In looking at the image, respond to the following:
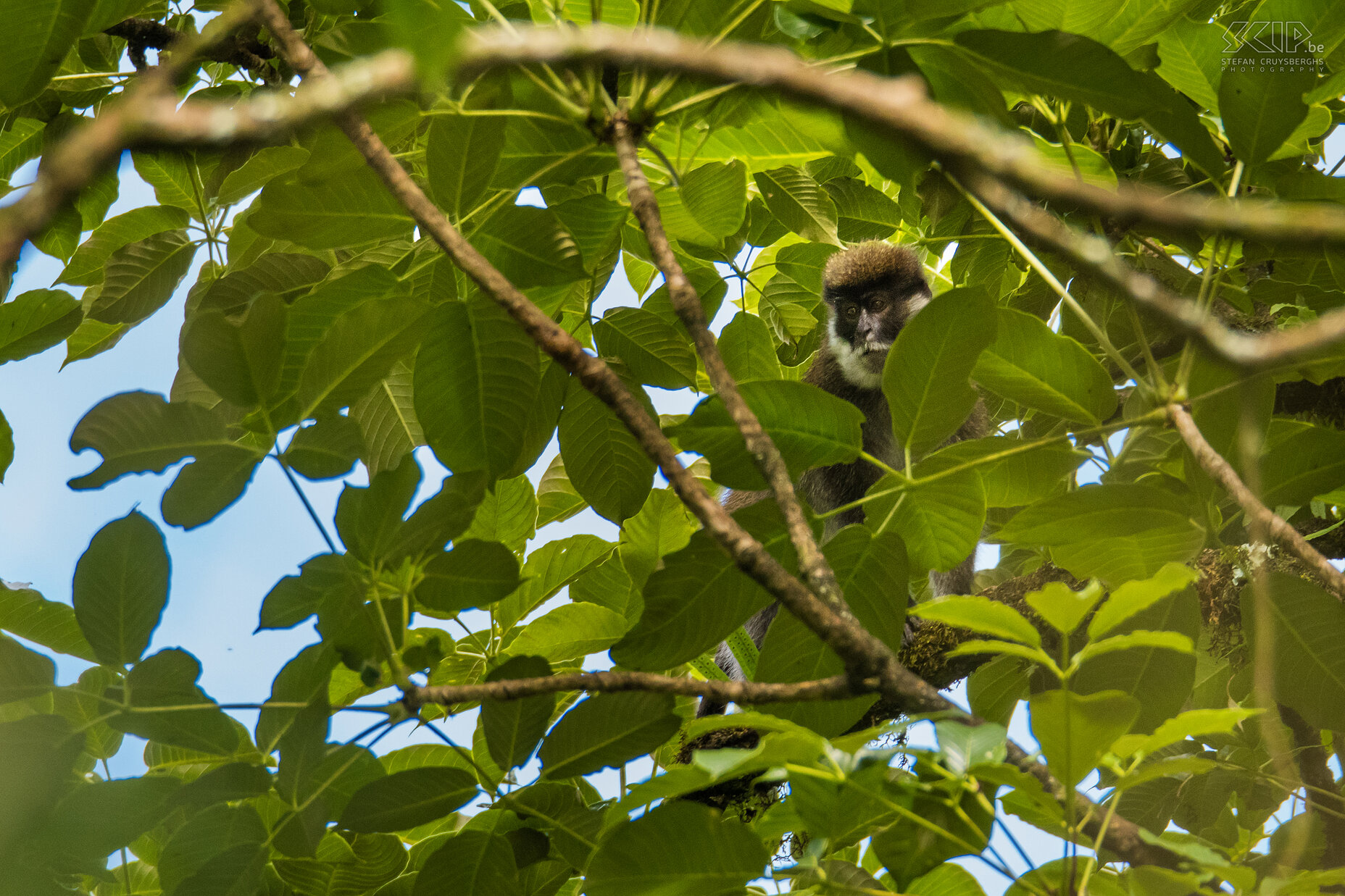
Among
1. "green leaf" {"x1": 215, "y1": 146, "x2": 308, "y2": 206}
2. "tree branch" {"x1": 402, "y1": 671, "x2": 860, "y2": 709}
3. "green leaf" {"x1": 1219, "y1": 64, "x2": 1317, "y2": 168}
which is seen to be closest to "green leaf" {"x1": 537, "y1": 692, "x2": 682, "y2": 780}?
"tree branch" {"x1": 402, "y1": 671, "x2": 860, "y2": 709}

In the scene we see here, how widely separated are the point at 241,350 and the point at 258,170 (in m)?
0.70

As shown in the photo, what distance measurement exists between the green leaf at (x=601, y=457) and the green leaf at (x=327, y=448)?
411mm

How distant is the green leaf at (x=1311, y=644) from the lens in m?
1.35

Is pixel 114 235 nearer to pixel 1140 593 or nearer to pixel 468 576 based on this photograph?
pixel 468 576

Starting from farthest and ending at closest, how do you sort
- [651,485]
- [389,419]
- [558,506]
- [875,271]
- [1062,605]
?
[875,271], [558,506], [389,419], [651,485], [1062,605]

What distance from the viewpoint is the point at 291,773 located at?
1.12 m

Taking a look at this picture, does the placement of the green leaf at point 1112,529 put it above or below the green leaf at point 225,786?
above

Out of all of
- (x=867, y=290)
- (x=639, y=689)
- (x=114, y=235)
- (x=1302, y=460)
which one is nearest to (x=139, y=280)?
(x=114, y=235)

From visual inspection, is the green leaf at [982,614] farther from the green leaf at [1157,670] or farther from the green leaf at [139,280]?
the green leaf at [139,280]

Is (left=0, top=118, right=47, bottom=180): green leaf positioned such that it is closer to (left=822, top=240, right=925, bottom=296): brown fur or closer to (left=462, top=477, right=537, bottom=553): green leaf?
(left=462, top=477, right=537, bottom=553): green leaf

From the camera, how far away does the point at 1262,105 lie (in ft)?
4.50

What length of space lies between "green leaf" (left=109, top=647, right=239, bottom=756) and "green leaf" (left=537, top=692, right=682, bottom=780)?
0.41m

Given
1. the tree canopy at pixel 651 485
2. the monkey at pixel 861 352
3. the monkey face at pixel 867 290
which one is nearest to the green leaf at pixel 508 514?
the tree canopy at pixel 651 485

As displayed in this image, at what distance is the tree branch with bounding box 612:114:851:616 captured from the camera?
935 mm
